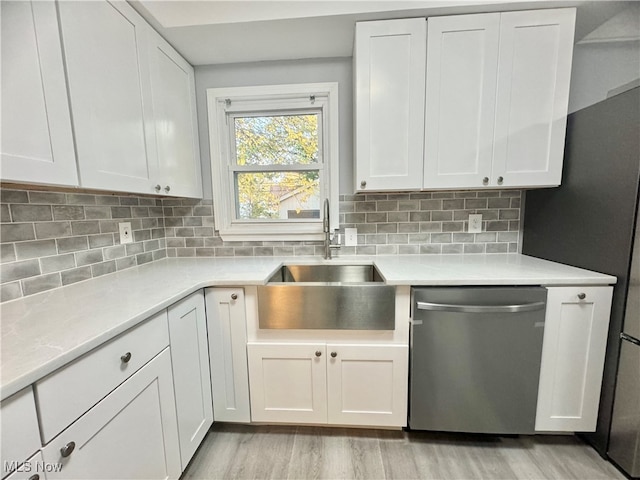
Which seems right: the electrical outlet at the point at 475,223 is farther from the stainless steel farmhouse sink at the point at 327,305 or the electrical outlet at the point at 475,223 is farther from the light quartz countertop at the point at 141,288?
the stainless steel farmhouse sink at the point at 327,305

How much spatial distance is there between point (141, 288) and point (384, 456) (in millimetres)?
1454

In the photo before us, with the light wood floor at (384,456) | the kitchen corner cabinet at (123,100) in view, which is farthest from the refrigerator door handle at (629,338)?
the kitchen corner cabinet at (123,100)

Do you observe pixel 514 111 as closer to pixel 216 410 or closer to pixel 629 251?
pixel 629 251

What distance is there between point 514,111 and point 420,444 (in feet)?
6.16

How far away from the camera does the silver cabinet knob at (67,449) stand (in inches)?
25.1

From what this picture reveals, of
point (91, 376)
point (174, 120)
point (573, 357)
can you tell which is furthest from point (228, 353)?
point (573, 357)

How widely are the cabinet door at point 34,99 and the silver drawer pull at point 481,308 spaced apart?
156cm

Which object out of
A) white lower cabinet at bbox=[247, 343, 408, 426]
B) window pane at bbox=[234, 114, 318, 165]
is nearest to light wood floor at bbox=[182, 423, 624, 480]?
white lower cabinet at bbox=[247, 343, 408, 426]

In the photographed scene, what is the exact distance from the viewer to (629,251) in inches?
44.4

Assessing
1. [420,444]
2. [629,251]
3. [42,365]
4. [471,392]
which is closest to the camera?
[42,365]

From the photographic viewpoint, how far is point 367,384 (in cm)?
133

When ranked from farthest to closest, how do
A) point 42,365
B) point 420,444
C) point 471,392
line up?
1. point 420,444
2. point 471,392
3. point 42,365

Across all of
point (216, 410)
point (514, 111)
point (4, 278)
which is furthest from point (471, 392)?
point (4, 278)

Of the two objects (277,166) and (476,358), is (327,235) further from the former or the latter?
(476,358)
